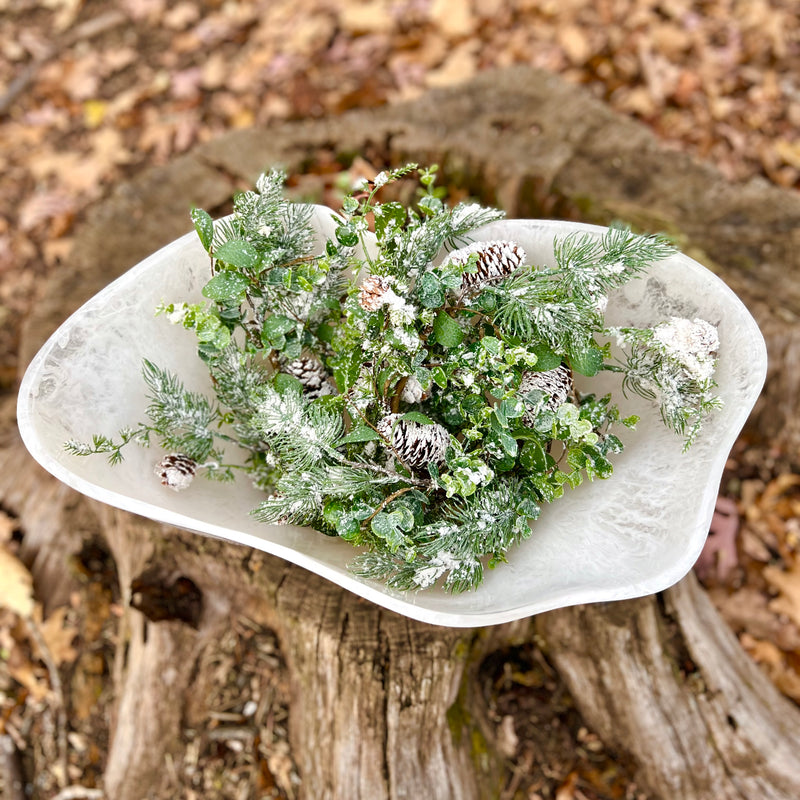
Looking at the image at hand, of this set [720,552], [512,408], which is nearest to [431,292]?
[512,408]

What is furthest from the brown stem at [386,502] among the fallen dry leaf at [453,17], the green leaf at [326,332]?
the fallen dry leaf at [453,17]

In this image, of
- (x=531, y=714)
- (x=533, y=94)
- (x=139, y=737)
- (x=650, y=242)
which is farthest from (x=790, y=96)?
(x=139, y=737)

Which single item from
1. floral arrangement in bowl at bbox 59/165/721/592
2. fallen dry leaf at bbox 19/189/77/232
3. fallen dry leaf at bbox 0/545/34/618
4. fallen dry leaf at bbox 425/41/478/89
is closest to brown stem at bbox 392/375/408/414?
floral arrangement in bowl at bbox 59/165/721/592

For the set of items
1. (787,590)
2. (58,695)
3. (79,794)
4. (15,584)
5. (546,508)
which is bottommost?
(787,590)

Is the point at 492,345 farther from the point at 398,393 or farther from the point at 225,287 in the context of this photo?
the point at 225,287

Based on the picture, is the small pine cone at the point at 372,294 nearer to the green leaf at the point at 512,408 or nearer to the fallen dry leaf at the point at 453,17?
the green leaf at the point at 512,408

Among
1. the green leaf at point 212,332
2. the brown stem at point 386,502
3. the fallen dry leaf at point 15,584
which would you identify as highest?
the green leaf at point 212,332

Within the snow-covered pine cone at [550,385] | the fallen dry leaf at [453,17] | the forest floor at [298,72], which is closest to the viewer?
the snow-covered pine cone at [550,385]
